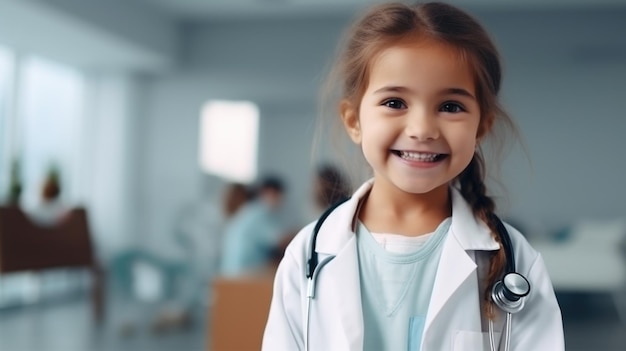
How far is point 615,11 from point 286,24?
3072 millimetres

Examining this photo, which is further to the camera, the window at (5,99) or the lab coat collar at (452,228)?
the window at (5,99)

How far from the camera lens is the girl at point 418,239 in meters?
0.85

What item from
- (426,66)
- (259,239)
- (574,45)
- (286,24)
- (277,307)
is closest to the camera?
(426,66)

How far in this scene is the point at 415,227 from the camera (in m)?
0.93

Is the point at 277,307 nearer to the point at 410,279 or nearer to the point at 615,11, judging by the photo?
the point at 410,279

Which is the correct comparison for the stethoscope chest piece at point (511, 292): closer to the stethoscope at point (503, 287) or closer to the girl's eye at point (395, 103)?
the stethoscope at point (503, 287)

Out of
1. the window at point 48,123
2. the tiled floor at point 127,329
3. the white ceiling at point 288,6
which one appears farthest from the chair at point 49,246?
the white ceiling at point 288,6

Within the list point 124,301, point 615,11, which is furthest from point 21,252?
point 615,11

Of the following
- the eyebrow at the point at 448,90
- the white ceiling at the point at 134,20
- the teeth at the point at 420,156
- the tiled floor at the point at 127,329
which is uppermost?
the white ceiling at the point at 134,20

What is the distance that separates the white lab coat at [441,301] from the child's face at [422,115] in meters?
0.10

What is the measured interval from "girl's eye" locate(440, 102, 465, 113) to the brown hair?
4cm

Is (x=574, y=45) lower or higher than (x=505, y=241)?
higher

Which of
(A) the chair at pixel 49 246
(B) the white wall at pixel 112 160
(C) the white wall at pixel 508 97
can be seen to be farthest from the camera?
(B) the white wall at pixel 112 160

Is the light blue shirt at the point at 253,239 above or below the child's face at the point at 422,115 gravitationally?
below
